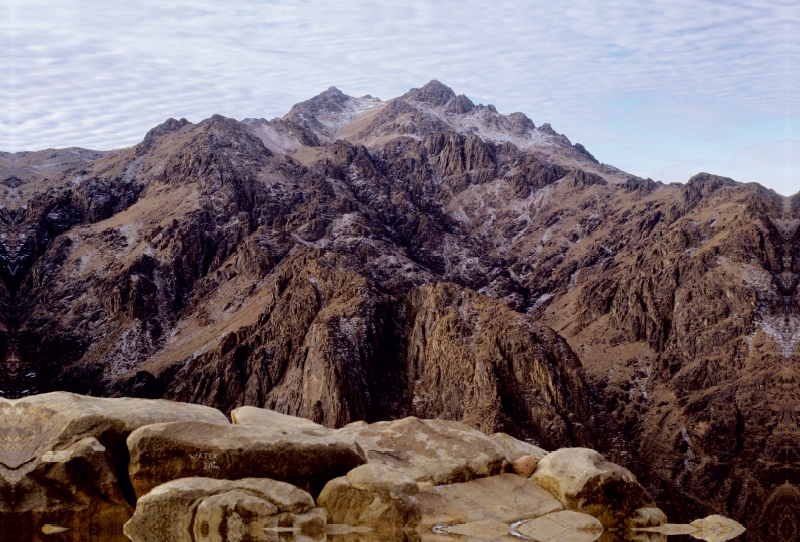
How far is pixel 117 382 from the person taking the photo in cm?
9781

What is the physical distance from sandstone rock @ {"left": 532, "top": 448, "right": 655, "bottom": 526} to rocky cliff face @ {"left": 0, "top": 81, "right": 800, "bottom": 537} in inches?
1708

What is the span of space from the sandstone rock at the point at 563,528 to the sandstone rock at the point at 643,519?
135 cm

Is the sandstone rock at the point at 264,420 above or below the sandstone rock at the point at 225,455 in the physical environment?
below

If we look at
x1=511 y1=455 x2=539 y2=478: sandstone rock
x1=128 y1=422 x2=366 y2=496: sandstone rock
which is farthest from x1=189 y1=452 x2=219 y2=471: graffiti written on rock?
x1=511 y1=455 x2=539 y2=478: sandstone rock

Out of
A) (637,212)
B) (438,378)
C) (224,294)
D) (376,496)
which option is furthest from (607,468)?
(637,212)

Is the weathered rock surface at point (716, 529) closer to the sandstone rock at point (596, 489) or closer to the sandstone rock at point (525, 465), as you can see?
the sandstone rock at point (596, 489)

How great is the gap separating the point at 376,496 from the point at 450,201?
18018cm

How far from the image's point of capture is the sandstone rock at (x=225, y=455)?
13992mm

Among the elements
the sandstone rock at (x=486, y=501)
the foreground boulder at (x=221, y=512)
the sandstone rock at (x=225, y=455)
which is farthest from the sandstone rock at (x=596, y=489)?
the foreground boulder at (x=221, y=512)

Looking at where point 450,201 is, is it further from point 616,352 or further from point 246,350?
point 246,350

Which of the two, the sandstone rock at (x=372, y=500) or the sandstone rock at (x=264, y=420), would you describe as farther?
the sandstone rock at (x=264, y=420)

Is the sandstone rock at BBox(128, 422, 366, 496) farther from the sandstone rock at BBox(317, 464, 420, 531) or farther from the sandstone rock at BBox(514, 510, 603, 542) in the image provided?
the sandstone rock at BBox(514, 510, 603, 542)

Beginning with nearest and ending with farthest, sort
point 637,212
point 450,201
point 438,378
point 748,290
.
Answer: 1. point 438,378
2. point 748,290
3. point 637,212
4. point 450,201

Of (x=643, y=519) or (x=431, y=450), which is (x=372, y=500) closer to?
(x=431, y=450)
